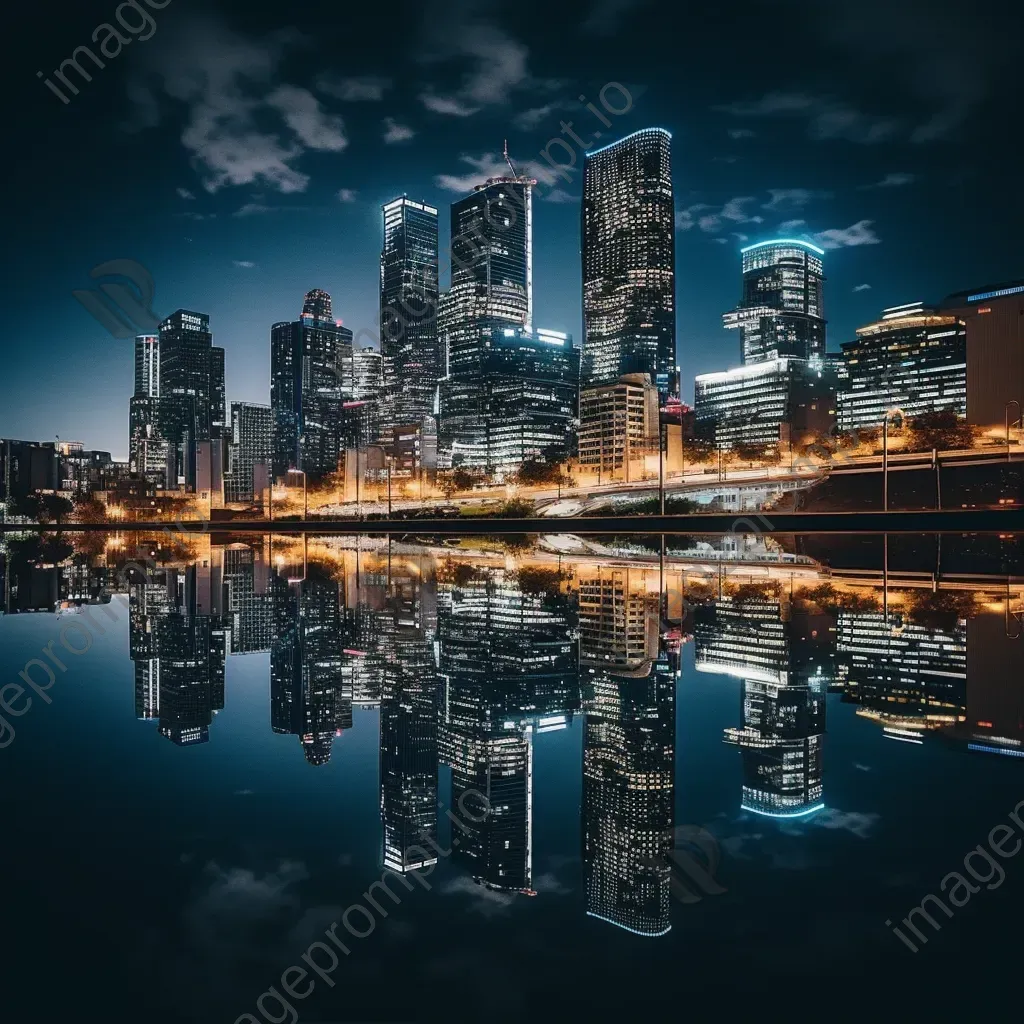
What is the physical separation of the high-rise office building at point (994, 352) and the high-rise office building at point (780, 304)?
276ft

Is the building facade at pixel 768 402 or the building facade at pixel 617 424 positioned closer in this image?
the building facade at pixel 617 424

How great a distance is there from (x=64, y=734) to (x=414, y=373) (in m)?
178

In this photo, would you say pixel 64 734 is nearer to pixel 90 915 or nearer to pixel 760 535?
pixel 90 915

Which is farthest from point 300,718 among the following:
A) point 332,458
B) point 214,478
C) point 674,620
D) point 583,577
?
point 332,458

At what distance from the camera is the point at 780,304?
7594 inches

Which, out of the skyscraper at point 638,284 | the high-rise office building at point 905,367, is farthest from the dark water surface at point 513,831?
the skyscraper at point 638,284

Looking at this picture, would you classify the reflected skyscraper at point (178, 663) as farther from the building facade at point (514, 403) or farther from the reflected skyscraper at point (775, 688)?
the building facade at point (514, 403)

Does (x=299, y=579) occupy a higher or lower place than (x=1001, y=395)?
lower

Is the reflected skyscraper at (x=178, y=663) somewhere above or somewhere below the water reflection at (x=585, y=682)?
below

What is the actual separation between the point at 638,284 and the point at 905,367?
86.5 m

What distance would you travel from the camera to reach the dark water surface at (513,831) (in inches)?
71.6

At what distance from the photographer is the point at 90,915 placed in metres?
2.09

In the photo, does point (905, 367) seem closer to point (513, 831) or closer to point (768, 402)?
point (768, 402)

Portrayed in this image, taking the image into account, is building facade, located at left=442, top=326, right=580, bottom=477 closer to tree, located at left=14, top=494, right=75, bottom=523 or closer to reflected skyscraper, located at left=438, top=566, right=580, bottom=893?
tree, located at left=14, top=494, right=75, bottom=523
